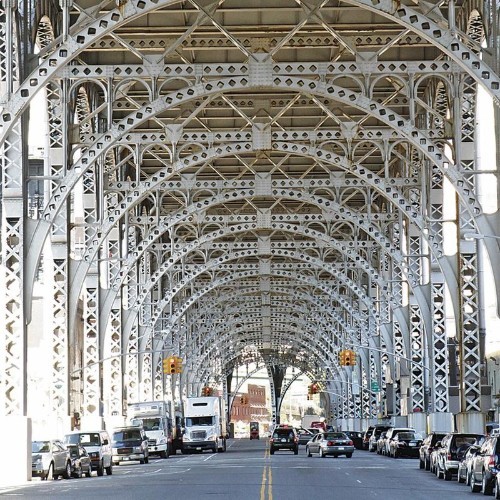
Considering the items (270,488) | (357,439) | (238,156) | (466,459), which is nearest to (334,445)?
(238,156)

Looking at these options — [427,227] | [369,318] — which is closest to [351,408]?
[369,318]

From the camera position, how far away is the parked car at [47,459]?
1623 inches

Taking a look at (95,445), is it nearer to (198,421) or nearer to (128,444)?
(128,444)

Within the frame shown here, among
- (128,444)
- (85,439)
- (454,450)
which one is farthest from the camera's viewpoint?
(128,444)

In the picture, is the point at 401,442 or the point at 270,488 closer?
the point at 270,488

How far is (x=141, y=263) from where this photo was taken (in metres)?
79.2

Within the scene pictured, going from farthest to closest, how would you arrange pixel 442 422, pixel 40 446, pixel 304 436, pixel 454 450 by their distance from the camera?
pixel 304 436, pixel 442 422, pixel 40 446, pixel 454 450

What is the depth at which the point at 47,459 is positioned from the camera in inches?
1624

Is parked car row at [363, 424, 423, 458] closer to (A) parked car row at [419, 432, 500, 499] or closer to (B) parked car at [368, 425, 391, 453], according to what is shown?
(B) parked car at [368, 425, 391, 453]

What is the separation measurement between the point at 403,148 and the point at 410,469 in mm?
19795

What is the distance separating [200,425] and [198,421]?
305 millimetres

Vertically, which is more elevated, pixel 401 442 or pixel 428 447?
pixel 428 447

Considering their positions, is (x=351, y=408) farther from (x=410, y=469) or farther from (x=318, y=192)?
(x=410, y=469)

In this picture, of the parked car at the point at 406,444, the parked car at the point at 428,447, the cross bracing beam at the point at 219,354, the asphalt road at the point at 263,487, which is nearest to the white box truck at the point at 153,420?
the parked car at the point at 406,444
